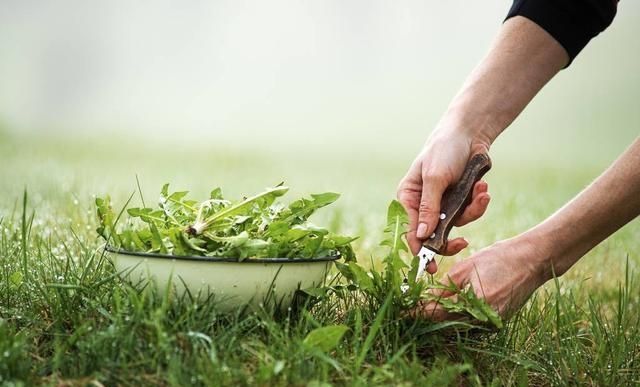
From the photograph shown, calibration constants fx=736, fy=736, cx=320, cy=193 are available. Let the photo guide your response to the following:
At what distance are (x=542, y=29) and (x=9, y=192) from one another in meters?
3.59

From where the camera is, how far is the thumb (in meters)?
2.18

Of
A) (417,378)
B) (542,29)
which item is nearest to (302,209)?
(417,378)

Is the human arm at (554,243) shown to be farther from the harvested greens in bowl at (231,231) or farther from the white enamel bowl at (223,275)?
the white enamel bowl at (223,275)

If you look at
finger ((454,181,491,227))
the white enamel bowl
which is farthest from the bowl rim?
finger ((454,181,491,227))

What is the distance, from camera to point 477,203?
87.7 inches

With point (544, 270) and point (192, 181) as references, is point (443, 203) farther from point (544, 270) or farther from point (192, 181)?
point (192, 181)

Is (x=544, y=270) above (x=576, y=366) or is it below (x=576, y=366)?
above

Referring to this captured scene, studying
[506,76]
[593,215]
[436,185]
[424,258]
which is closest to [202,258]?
[424,258]

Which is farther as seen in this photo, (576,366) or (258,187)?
(258,187)

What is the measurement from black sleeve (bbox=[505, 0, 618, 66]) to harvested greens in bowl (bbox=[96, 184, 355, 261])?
41.3 inches

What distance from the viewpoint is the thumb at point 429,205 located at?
2.18 m

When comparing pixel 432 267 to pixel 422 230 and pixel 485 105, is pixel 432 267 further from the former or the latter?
pixel 485 105

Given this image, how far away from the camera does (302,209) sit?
2109 millimetres

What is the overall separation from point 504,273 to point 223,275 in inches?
33.7
